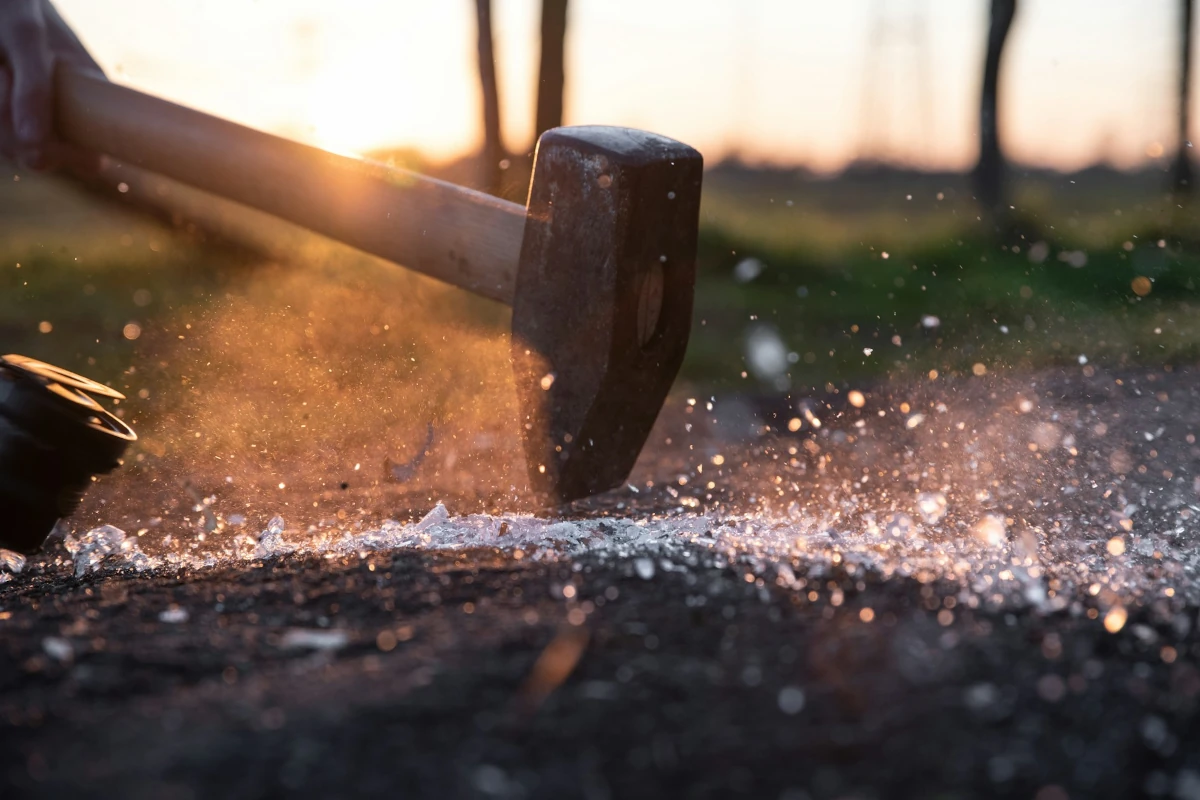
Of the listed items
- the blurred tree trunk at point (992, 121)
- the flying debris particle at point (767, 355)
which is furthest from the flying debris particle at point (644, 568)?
the blurred tree trunk at point (992, 121)

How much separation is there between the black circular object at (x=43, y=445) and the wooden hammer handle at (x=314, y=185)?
83cm

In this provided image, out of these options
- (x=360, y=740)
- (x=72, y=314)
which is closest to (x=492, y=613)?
(x=360, y=740)

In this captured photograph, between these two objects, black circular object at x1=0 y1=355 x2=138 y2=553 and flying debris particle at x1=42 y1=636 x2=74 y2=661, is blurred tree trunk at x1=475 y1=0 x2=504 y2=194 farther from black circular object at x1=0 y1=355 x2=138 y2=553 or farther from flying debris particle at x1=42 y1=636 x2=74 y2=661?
flying debris particle at x1=42 y1=636 x2=74 y2=661

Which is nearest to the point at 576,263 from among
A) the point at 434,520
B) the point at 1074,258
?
the point at 434,520

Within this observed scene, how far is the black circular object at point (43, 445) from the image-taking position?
1.85 metres

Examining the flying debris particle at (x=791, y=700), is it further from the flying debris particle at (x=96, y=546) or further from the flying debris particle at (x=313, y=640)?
the flying debris particle at (x=96, y=546)

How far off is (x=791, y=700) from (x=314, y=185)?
2052 millimetres

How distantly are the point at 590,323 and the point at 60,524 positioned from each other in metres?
1.55

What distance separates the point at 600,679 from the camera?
1.22m

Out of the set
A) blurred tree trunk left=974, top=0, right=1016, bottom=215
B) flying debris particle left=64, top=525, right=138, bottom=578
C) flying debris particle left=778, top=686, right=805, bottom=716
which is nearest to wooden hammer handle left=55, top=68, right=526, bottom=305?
flying debris particle left=64, top=525, right=138, bottom=578

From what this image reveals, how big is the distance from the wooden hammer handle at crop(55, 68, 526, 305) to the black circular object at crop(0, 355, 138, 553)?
83 cm

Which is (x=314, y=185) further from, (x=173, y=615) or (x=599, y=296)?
(x=173, y=615)

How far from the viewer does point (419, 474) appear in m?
2.98

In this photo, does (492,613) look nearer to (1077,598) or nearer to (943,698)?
(943,698)
